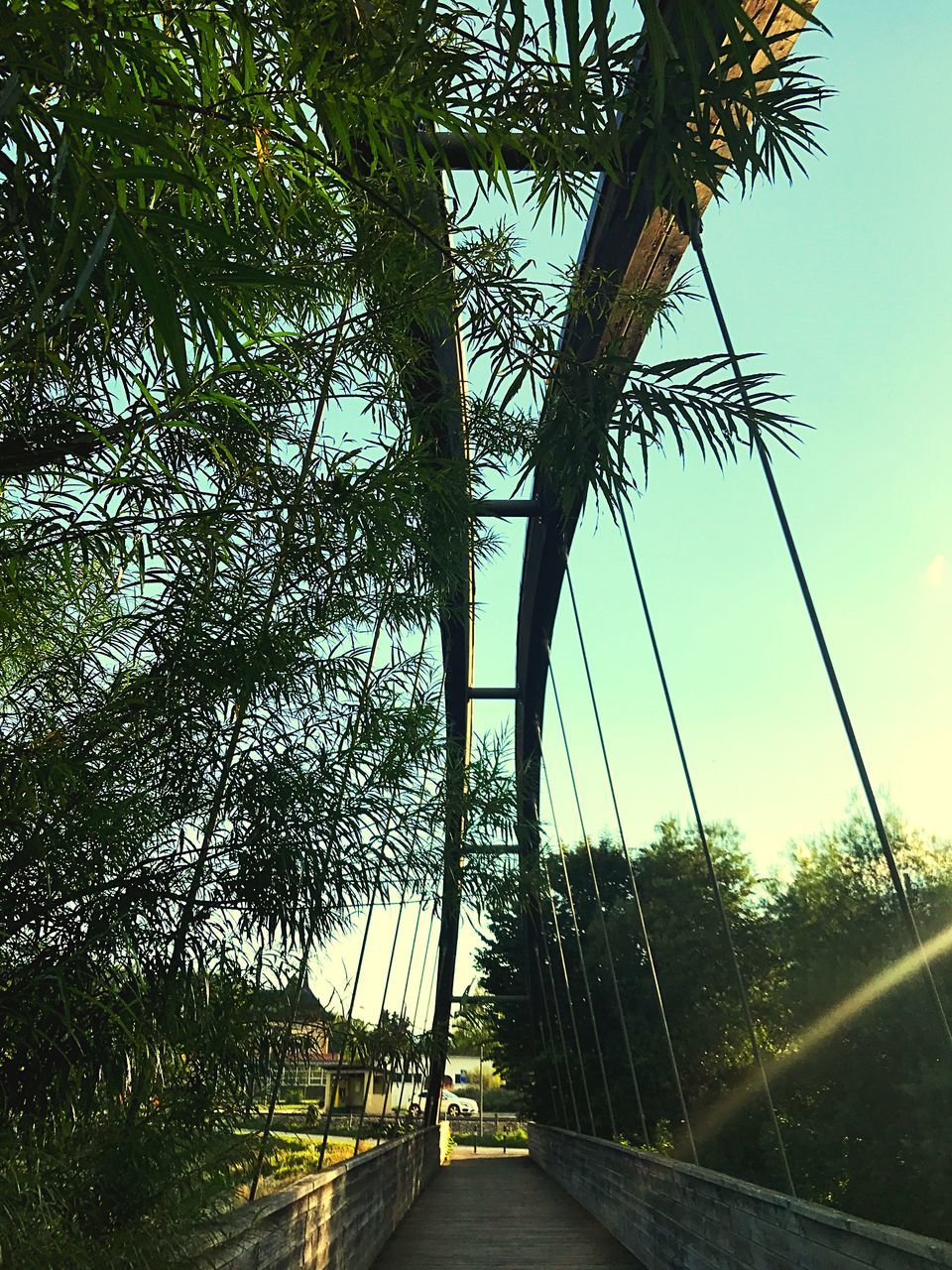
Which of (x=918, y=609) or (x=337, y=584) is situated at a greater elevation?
(x=918, y=609)

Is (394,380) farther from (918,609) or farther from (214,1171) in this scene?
(918,609)

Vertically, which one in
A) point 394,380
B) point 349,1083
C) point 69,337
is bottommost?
point 349,1083

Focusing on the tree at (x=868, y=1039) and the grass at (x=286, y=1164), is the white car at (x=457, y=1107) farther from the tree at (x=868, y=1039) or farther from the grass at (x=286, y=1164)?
the grass at (x=286, y=1164)

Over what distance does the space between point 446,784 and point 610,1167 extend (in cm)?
409

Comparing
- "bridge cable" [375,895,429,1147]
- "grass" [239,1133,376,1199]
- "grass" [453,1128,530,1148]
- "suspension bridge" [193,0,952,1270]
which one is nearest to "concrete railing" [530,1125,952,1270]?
"suspension bridge" [193,0,952,1270]

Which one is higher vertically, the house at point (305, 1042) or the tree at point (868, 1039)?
the tree at point (868, 1039)

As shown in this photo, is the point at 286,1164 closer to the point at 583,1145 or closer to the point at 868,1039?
the point at 583,1145

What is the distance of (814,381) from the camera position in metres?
4.36

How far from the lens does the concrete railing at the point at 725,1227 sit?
2441mm

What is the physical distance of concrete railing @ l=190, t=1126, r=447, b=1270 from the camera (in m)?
2.57

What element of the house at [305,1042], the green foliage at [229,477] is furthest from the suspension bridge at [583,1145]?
the house at [305,1042]

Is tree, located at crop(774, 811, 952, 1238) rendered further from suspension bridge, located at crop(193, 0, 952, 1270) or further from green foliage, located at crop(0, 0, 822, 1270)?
green foliage, located at crop(0, 0, 822, 1270)

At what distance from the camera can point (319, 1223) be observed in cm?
376

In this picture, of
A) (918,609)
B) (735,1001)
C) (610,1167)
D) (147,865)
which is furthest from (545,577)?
(735,1001)
